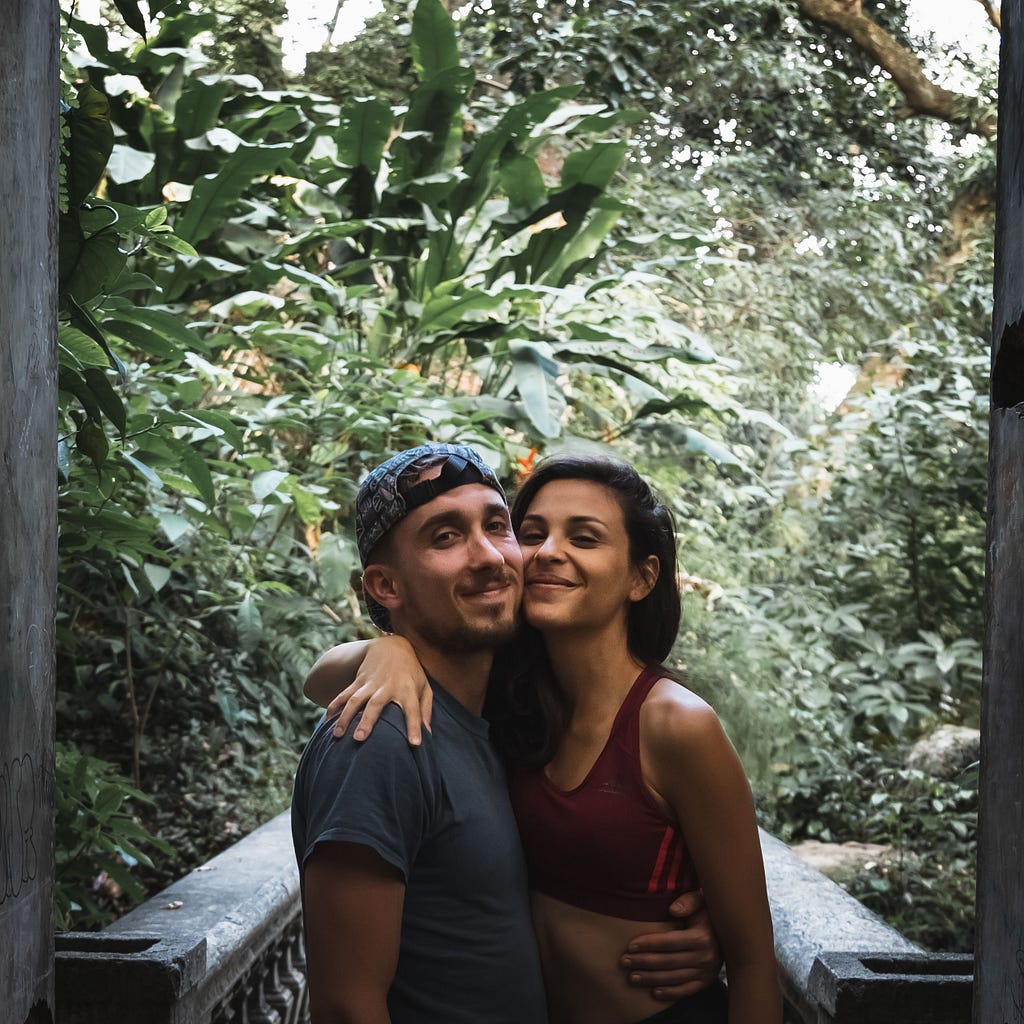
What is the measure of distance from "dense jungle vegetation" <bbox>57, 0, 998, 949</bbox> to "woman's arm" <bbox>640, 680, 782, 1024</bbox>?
997 mm

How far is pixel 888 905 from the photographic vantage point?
420cm

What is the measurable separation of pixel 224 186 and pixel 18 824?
11.8 feet

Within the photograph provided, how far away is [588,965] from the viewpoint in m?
1.62

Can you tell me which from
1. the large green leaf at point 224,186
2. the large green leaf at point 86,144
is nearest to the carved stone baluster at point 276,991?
the large green leaf at point 86,144

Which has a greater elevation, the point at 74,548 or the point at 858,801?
the point at 74,548

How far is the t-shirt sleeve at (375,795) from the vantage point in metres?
1.36

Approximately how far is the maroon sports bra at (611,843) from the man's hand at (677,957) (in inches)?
1.2

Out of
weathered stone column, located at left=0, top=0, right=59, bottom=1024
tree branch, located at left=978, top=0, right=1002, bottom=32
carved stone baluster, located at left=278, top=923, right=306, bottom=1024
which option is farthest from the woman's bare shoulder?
tree branch, located at left=978, top=0, right=1002, bottom=32

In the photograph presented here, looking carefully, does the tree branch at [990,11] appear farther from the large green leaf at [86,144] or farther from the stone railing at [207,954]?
the large green leaf at [86,144]

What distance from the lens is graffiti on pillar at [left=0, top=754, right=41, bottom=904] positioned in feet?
4.18

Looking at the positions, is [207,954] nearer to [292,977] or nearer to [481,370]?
[292,977]

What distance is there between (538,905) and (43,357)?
3.25 ft

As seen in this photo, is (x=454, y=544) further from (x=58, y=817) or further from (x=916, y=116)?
(x=916, y=116)

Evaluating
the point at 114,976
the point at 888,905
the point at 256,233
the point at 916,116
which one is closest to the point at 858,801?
the point at 888,905
